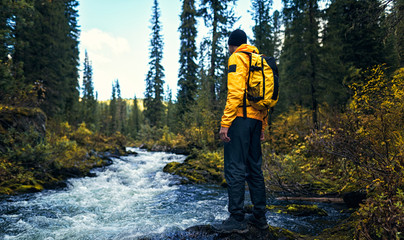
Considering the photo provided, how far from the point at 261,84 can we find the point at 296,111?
14679 millimetres

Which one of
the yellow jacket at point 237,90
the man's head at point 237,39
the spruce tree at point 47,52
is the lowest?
the yellow jacket at point 237,90

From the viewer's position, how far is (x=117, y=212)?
561cm

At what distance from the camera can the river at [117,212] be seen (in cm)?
413

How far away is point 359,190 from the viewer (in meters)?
4.50

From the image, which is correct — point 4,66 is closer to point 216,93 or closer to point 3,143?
point 3,143

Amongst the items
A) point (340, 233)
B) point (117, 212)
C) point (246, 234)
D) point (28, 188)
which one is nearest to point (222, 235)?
point (246, 234)

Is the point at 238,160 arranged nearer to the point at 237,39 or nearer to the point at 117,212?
the point at 237,39

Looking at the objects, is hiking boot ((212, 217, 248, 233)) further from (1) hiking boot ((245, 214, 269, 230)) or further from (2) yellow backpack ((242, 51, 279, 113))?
(2) yellow backpack ((242, 51, 279, 113))

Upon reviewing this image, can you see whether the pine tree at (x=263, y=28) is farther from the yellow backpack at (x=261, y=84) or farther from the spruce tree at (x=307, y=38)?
the yellow backpack at (x=261, y=84)

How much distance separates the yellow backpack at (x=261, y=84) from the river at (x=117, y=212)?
99.4 inches

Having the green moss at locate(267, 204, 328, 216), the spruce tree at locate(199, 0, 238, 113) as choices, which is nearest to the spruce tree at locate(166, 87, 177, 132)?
the spruce tree at locate(199, 0, 238, 113)

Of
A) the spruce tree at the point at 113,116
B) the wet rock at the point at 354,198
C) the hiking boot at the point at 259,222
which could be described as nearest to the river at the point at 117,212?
the wet rock at the point at 354,198

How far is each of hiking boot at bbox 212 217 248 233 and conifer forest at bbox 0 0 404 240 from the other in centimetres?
→ 138

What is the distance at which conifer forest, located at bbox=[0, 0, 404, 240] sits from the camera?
379cm
